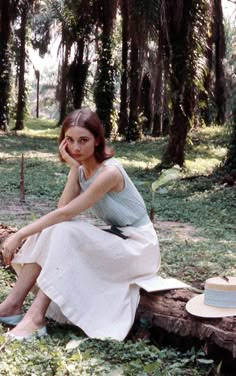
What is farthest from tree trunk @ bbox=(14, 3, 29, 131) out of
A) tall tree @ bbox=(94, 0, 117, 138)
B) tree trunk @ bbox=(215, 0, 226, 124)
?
tree trunk @ bbox=(215, 0, 226, 124)

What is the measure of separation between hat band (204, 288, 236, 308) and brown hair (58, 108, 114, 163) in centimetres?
109

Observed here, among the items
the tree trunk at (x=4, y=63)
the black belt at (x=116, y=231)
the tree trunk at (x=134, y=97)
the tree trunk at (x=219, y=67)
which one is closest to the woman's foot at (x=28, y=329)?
the black belt at (x=116, y=231)

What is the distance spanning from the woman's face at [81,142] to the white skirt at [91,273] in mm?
438

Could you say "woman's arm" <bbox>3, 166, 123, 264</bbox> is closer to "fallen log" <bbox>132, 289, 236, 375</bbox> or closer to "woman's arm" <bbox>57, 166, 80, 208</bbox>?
"woman's arm" <bbox>57, 166, 80, 208</bbox>

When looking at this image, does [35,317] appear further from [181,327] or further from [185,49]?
[185,49]

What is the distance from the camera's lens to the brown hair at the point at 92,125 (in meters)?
3.73

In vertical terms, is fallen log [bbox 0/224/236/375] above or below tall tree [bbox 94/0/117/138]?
below

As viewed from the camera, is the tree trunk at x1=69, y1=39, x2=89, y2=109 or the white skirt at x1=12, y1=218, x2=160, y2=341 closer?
the white skirt at x1=12, y1=218, x2=160, y2=341

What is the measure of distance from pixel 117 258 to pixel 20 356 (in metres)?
0.81

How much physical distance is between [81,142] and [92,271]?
0.78 meters

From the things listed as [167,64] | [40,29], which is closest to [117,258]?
[167,64]

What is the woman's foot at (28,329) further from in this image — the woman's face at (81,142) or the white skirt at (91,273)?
the woman's face at (81,142)

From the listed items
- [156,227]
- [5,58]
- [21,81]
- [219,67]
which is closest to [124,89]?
[219,67]

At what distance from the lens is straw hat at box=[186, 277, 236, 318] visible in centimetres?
320
